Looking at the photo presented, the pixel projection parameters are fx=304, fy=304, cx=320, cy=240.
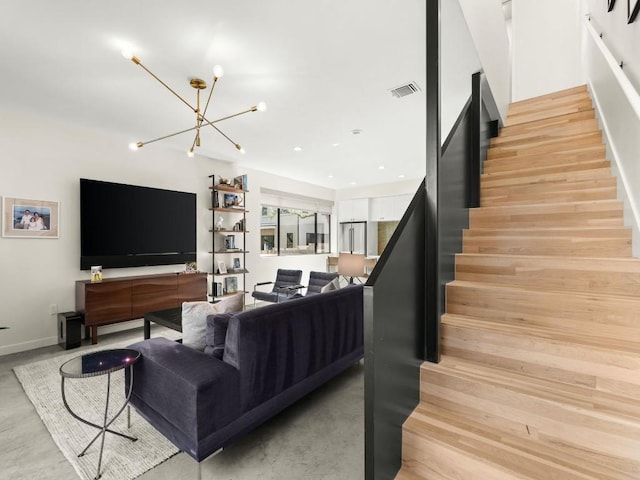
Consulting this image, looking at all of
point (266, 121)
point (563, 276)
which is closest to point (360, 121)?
point (266, 121)

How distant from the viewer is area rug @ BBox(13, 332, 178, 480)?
1.75 meters

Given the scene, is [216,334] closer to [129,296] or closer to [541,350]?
[541,350]

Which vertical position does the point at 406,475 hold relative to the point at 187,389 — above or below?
below

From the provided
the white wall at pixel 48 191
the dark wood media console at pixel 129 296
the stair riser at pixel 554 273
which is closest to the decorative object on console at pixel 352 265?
the dark wood media console at pixel 129 296

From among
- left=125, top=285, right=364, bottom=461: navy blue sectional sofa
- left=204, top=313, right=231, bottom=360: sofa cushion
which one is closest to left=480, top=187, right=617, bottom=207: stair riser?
left=125, top=285, right=364, bottom=461: navy blue sectional sofa

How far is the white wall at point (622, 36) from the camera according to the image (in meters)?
1.69

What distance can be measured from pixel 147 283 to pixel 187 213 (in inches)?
54.2

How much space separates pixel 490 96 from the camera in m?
2.85

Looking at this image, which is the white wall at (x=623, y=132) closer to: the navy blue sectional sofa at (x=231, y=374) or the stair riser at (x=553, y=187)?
the stair riser at (x=553, y=187)

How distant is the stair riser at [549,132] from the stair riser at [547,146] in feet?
0.22

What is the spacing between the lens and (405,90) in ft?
10.2

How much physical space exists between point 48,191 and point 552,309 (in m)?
5.20

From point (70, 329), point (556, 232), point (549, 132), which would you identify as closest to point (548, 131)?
point (549, 132)

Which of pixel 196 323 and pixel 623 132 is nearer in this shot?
pixel 623 132
